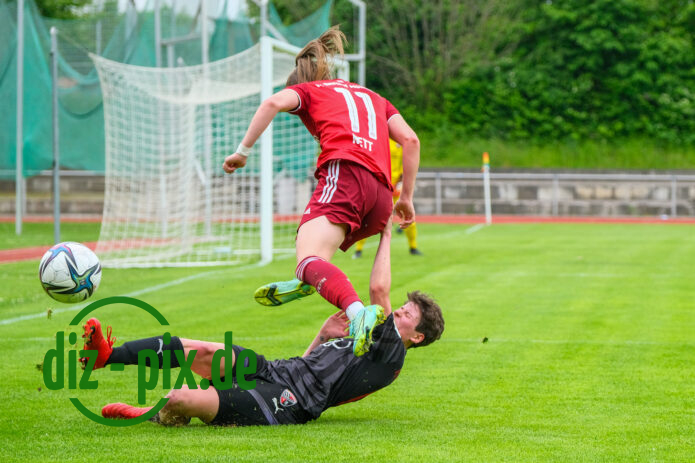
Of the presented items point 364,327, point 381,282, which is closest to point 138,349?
point 364,327

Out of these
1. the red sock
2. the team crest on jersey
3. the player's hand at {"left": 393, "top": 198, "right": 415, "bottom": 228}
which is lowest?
the team crest on jersey

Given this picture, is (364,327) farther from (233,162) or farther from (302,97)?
(302,97)

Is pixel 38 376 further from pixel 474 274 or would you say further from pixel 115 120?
pixel 115 120

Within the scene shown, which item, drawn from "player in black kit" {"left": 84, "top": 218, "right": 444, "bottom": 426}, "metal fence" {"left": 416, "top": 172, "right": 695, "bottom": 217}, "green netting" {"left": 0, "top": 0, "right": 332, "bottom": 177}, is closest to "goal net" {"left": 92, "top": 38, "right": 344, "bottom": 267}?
"green netting" {"left": 0, "top": 0, "right": 332, "bottom": 177}

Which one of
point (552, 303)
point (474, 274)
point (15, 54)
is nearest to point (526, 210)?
point (15, 54)

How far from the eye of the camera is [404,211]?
632 centimetres

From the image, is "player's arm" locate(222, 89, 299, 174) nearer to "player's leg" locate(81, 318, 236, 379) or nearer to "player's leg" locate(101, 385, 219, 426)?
"player's leg" locate(81, 318, 236, 379)

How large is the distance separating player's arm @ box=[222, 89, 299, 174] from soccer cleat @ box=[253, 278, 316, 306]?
0.69 meters

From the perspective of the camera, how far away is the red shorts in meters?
5.67

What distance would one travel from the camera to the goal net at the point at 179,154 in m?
15.2

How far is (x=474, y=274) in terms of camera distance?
13844 millimetres

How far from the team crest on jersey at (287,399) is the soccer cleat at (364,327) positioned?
0.55 m

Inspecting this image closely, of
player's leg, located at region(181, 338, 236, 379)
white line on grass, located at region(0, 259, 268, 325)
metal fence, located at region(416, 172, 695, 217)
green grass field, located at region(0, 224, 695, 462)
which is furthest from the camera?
metal fence, located at region(416, 172, 695, 217)

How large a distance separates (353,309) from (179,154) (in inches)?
453
